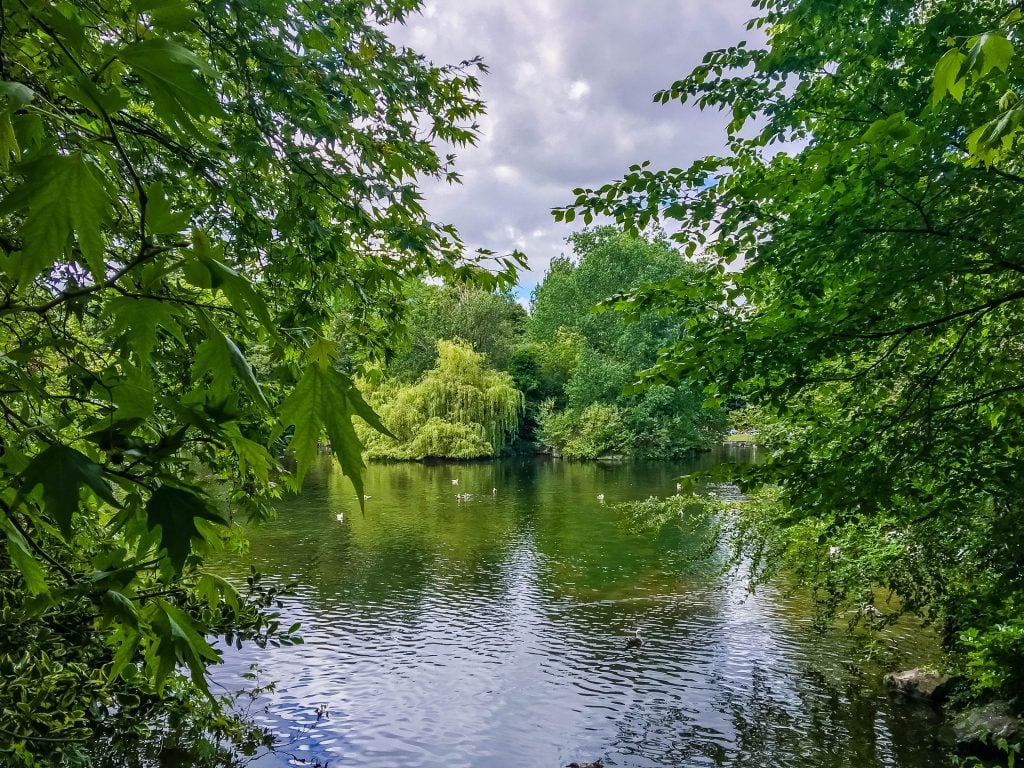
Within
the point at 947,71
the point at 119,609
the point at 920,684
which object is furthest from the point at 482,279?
the point at 920,684

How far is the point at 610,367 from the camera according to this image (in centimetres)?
3603

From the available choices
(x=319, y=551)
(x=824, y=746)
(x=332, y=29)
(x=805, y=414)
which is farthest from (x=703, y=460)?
(x=332, y=29)

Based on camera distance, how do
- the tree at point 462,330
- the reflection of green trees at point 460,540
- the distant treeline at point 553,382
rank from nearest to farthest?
the reflection of green trees at point 460,540 < the distant treeline at point 553,382 < the tree at point 462,330

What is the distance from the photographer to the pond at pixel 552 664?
7.41 meters

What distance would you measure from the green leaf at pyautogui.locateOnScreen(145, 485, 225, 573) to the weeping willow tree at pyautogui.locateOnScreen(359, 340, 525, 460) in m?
30.3

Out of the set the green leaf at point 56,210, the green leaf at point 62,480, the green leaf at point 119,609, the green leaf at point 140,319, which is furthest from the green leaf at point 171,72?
the green leaf at point 119,609

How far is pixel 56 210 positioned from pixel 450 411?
31843mm

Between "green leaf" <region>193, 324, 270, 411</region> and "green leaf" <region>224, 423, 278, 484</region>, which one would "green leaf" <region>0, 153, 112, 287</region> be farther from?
"green leaf" <region>224, 423, 278, 484</region>

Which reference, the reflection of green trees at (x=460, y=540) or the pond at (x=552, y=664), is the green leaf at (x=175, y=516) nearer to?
the pond at (x=552, y=664)

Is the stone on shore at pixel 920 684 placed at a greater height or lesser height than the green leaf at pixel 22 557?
lesser

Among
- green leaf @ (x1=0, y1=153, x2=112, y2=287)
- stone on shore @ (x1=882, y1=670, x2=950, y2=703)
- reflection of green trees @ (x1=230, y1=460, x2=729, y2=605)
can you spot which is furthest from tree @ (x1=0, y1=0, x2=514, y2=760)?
reflection of green trees @ (x1=230, y1=460, x2=729, y2=605)

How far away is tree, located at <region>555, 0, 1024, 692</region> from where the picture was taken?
10.00 ft

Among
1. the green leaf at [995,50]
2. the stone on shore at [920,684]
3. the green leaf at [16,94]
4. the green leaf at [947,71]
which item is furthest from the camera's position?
the stone on shore at [920,684]

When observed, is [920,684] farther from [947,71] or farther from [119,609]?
[119,609]
